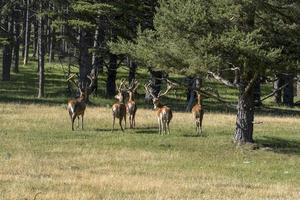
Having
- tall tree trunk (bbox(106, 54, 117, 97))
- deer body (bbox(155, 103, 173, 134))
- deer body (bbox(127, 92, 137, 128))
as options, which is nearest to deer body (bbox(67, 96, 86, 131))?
deer body (bbox(127, 92, 137, 128))

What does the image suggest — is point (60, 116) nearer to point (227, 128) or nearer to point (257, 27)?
point (227, 128)

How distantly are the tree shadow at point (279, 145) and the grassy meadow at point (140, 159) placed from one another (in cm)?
4

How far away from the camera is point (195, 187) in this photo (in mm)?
14039

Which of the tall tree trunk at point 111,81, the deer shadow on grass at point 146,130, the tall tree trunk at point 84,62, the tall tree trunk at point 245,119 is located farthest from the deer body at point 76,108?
the tall tree trunk at point 111,81

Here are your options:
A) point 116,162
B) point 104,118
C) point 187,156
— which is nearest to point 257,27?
point 187,156

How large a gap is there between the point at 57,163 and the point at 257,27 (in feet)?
25.7

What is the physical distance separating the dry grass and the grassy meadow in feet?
0.07

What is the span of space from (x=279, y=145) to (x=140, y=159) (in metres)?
6.89

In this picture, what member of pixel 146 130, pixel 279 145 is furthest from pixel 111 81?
pixel 279 145

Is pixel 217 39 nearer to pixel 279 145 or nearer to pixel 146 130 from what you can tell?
pixel 279 145

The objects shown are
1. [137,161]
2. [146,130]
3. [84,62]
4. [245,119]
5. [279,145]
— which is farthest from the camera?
[84,62]

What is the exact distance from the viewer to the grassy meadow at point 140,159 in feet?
43.9

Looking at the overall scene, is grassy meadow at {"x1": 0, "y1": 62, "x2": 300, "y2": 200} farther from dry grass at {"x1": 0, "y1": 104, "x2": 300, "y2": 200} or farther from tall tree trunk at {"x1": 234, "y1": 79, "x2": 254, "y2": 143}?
tall tree trunk at {"x1": 234, "y1": 79, "x2": 254, "y2": 143}

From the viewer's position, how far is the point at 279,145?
23734 millimetres
